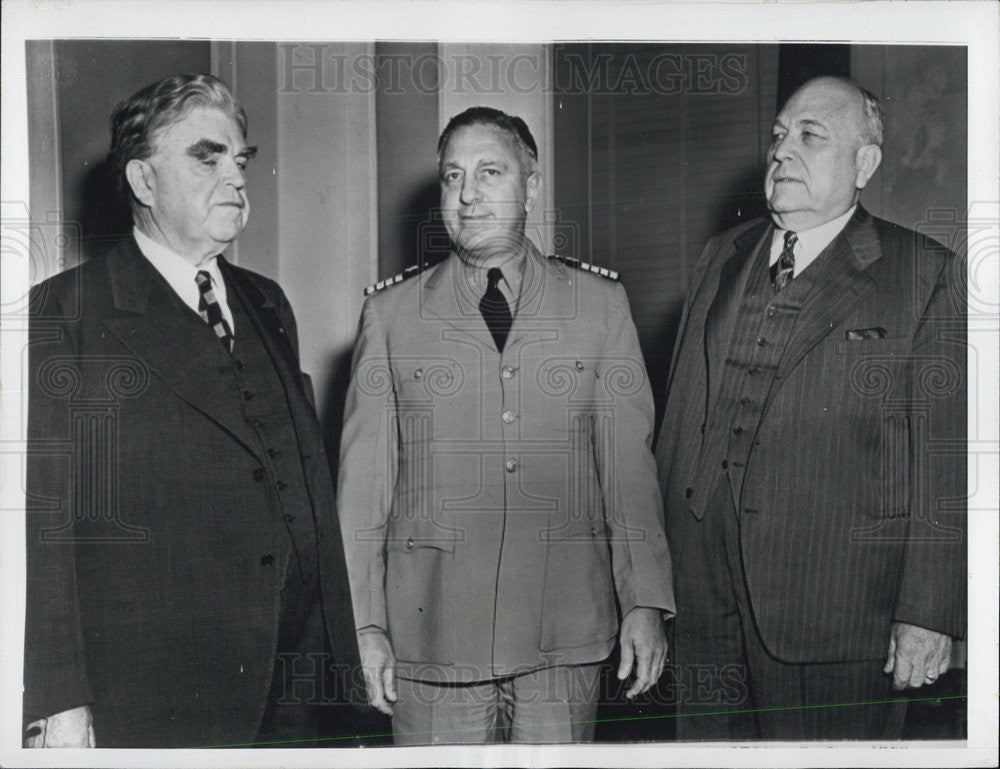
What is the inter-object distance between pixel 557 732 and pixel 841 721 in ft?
2.16

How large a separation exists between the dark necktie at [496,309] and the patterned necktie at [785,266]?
614mm

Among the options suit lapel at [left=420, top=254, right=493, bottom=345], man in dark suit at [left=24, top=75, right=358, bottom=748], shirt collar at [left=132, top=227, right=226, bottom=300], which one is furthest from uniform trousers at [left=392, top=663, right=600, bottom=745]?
shirt collar at [left=132, top=227, right=226, bottom=300]

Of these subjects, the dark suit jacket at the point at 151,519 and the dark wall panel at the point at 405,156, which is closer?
the dark suit jacket at the point at 151,519

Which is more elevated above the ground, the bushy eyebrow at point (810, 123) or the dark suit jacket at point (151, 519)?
the bushy eyebrow at point (810, 123)

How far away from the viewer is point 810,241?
2410 mm

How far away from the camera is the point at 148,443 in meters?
2.35

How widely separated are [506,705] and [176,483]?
2.97ft

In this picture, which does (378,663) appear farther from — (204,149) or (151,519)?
(204,149)

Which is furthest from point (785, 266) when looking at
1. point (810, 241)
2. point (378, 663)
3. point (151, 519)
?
point (151, 519)

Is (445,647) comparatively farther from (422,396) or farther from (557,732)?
(422,396)

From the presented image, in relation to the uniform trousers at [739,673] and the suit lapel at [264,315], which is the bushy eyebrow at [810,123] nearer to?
the uniform trousers at [739,673]

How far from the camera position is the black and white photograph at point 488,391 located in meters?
2.36

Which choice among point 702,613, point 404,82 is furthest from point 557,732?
point 404,82

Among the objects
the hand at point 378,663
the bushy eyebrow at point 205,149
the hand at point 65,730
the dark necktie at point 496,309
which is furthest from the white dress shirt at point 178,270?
the hand at point 65,730
